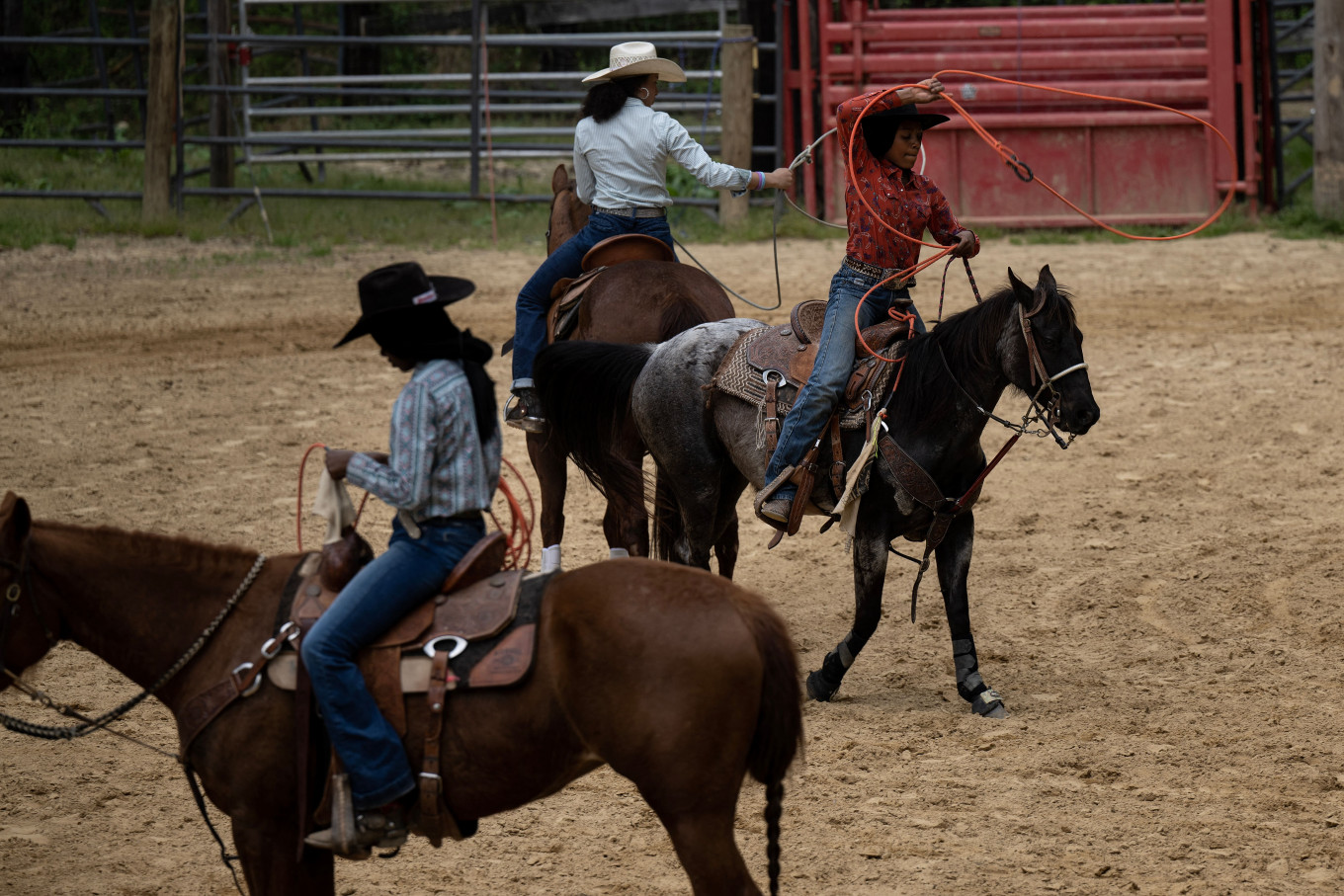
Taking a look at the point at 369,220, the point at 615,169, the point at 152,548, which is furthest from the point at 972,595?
Result: the point at 369,220

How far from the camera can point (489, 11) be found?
2242cm

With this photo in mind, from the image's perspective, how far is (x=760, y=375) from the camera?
5.60m

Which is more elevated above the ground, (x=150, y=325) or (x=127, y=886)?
(x=150, y=325)

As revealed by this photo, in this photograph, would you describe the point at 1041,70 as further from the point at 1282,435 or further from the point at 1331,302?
the point at 1282,435

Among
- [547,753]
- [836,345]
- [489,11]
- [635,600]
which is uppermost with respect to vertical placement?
[489,11]

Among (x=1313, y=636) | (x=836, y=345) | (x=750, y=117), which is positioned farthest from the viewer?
(x=750, y=117)

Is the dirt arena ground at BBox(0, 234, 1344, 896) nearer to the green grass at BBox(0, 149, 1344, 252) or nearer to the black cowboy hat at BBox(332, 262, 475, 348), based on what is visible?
the green grass at BBox(0, 149, 1344, 252)

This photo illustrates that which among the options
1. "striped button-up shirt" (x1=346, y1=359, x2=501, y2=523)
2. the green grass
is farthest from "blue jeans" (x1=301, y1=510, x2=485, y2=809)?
the green grass

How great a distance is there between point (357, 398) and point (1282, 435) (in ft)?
20.7

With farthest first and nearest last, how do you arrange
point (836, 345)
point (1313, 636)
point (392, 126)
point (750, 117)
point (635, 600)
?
point (392, 126) → point (750, 117) → point (1313, 636) → point (836, 345) → point (635, 600)

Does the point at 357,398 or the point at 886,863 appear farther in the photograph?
the point at 357,398

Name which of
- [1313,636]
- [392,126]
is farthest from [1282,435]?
[392,126]

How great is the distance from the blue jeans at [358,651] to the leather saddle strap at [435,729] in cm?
5

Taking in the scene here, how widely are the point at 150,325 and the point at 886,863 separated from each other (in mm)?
9096
